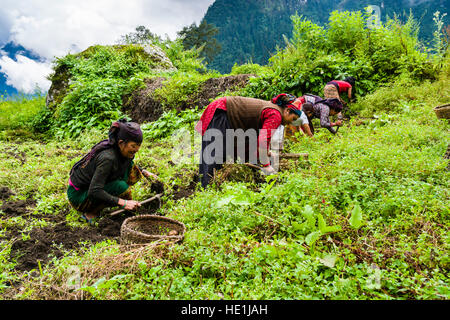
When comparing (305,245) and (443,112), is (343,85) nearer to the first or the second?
(443,112)

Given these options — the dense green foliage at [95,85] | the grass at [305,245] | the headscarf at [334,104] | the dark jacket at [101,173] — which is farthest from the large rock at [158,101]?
the dark jacket at [101,173]

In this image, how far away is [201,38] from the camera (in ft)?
95.6

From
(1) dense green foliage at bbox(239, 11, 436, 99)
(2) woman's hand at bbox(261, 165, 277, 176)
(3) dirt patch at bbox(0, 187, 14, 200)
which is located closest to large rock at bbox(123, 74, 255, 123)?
(1) dense green foliage at bbox(239, 11, 436, 99)

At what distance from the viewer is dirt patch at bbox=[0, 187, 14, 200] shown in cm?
419

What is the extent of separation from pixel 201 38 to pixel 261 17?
73356 millimetres

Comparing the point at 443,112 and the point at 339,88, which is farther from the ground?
the point at 339,88

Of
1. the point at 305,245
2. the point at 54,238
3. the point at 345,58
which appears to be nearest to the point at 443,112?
the point at 345,58

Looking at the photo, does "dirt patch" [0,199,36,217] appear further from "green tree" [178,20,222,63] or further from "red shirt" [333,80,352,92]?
"green tree" [178,20,222,63]

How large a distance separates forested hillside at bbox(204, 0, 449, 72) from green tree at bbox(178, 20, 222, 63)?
28.4m

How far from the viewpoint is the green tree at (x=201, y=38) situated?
28.8 meters

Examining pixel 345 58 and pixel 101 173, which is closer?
pixel 101 173

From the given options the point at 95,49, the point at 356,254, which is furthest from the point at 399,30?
the point at 95,49

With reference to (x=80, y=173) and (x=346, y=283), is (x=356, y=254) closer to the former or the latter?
(x=346, y=283)

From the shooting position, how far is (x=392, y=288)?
5.49 ft
